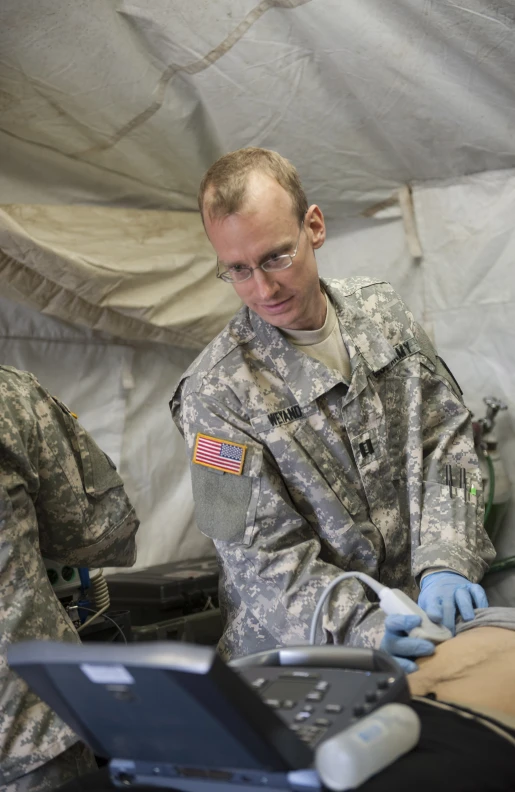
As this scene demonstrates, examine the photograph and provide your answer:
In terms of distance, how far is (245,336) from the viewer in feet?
6.17

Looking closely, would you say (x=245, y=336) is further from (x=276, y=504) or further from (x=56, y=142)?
(x=56, y=142)

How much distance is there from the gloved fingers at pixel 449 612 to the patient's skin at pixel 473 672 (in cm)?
13

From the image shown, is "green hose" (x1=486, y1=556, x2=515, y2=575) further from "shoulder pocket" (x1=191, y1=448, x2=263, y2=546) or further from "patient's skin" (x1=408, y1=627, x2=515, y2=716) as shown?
"patient's skin" (x1=408, y1=627, x2=515, y2=716)

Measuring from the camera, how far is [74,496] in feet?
5.97

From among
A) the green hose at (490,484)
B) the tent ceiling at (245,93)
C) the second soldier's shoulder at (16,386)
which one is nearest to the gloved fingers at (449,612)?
the second soldier's shoulder at (16,386)

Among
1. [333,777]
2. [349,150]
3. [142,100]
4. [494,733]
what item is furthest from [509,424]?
[333,777]

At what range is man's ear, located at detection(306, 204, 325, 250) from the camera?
1.84m

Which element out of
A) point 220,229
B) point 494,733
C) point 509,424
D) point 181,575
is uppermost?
point 220,229

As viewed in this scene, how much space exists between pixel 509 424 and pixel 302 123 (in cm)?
114

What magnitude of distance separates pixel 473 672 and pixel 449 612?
331mm

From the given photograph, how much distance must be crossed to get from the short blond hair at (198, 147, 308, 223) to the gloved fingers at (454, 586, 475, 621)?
0.82 metres

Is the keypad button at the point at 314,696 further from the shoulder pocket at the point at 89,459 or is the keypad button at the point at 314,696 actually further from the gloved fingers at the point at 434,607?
the shoulder pocket at the point at 89,459

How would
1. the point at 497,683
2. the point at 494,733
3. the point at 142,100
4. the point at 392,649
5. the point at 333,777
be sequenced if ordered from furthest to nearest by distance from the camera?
the point at 142,100 < the point at 392,649 < the point at 497,683 < the point at 494,733 < the point at 333,777

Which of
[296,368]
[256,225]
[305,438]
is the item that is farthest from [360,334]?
[256,225]
